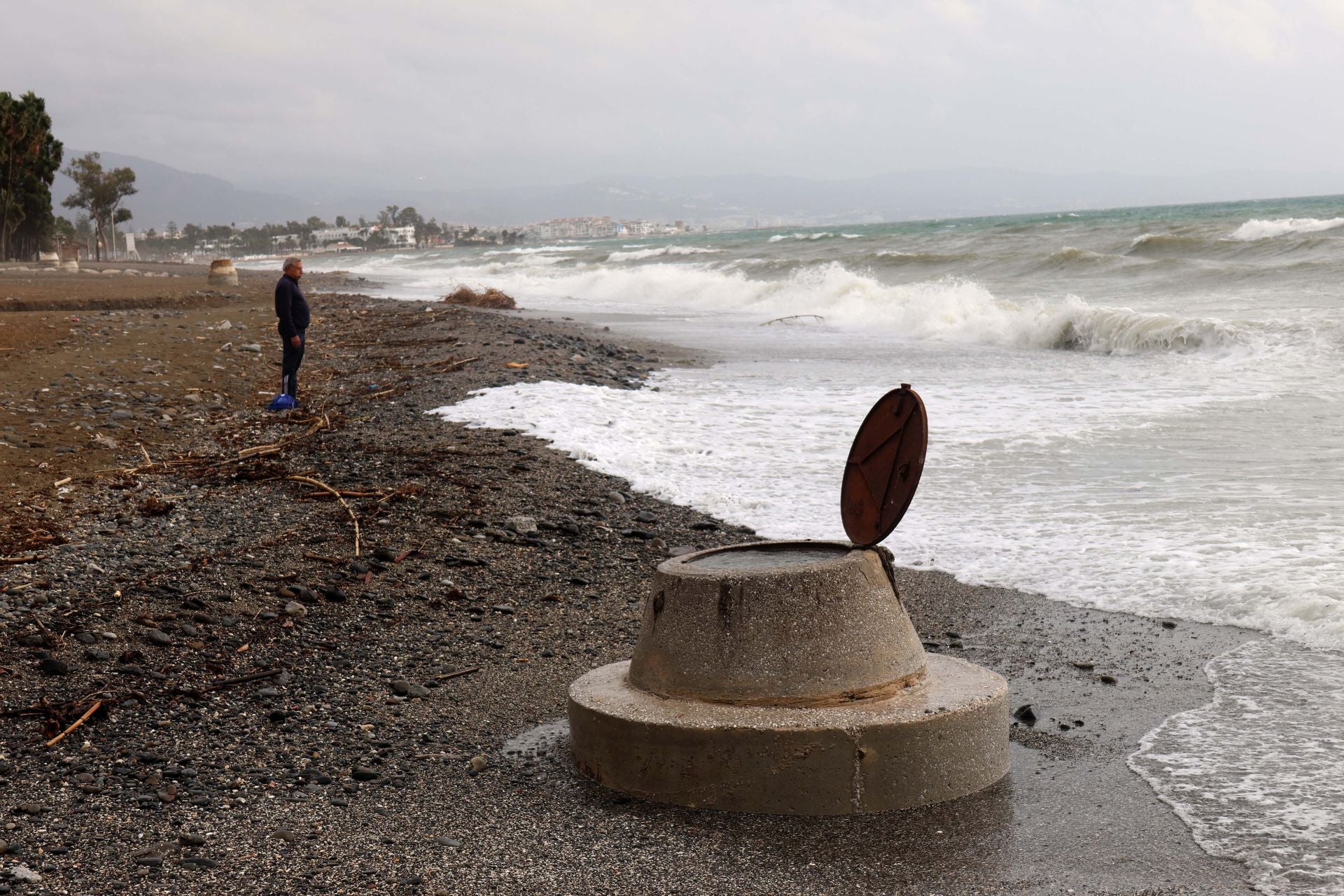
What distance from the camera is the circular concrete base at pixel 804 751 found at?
4082mm

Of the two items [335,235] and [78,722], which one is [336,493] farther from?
[335,235]

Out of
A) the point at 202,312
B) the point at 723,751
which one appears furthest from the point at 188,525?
the point at 202,312

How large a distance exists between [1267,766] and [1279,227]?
3841 centimetres

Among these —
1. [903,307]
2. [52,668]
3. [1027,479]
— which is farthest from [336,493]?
[903,307]

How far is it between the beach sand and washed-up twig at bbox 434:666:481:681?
16 millimetres

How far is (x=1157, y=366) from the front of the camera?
663 inches

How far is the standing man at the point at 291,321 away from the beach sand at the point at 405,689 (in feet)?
7.12

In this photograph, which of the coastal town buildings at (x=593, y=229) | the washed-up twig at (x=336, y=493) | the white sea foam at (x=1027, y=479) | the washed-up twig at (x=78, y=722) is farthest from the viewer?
the coastal town buildings at (x=593, y=229)

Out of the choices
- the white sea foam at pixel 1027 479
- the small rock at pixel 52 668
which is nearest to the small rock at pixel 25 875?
the small rock at pixel 52 668

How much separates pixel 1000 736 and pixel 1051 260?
32829 millimetres

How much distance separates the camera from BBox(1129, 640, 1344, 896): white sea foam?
3.73 m

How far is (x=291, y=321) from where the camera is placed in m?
12.7

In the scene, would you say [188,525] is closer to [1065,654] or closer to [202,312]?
[1065,654]

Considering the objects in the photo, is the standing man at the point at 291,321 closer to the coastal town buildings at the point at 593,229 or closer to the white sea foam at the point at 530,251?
the white sea foam at the point at 530,251
